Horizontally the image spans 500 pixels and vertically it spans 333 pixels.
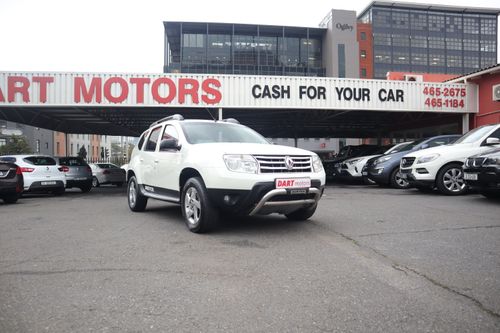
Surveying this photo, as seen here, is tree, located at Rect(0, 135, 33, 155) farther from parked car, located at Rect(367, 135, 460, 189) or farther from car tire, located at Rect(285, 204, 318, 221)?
car tire, located at Rect(285, 204, 318, 221)

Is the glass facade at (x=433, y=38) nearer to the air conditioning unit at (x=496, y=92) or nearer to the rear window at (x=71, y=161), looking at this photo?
the air conditioning unit at (x=496, y=92)

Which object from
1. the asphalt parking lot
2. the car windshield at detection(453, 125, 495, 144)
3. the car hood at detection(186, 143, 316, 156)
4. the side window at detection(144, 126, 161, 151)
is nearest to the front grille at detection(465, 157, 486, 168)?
the car windshield at detection(453, 125, 495, 144)

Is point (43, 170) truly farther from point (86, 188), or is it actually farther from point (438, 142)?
point (438, 142)

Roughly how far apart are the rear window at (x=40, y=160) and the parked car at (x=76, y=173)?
1042mm

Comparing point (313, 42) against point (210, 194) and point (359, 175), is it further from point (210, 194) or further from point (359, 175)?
point (210, 194)

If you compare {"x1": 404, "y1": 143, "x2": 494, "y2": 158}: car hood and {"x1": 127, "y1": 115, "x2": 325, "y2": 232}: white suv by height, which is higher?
{"x1": 404, "y1": 143, "x2": 494, "y2": 158}: car hood

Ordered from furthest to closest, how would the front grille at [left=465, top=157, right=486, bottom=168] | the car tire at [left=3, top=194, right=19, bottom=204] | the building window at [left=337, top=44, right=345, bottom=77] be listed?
the building window at [left=337, top=44, right=345, bottom=77] → the car tire at [left=3, top=194, right=19, bottom=204] → the front grille at [left=465, top=157, right=486, bottom=168]

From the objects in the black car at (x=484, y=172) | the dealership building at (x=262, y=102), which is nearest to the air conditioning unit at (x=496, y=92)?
the dealership building at (x=262, y=102)

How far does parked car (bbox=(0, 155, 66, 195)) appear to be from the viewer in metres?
11.8

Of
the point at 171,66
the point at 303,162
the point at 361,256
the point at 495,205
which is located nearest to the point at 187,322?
the point at 361,256

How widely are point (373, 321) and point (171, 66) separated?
216 feet

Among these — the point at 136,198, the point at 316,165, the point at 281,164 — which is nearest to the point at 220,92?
the point at 136,198

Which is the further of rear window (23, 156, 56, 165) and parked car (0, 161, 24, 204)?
rear window (23, 156, 56, 165)

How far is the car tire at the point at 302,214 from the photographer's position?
585cm
